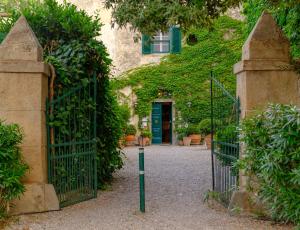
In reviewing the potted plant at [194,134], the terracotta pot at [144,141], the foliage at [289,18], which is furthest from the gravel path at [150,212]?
the potted plant at [194,134]

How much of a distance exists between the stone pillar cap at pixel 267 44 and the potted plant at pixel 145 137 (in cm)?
1403

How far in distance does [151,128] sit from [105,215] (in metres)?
14.4

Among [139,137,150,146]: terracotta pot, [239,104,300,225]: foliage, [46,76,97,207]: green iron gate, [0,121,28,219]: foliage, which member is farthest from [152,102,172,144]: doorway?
[239,104,300,225]: foliage

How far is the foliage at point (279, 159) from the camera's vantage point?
12.6 ft

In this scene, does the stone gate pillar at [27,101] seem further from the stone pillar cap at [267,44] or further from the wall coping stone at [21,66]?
the stone pillar cap at [267,44]

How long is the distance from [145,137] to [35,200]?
1389cm

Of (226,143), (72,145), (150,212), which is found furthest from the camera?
(72,145)

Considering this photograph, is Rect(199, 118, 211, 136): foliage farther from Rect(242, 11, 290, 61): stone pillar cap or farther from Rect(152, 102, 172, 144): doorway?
Rect(242, 11, 290, 61): stone pillar cap

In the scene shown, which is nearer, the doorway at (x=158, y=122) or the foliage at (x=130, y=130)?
Result: the foliage at (x=130, y=130)

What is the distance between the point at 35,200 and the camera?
5809 millimetres

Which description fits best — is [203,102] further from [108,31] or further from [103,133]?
[103,133]

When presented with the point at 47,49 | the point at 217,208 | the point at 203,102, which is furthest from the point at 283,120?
the point at 203,102

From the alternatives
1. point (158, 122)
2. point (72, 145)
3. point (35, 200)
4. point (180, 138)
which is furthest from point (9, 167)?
point (158, 122)

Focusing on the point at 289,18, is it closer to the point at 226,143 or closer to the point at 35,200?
the point at 226,143
